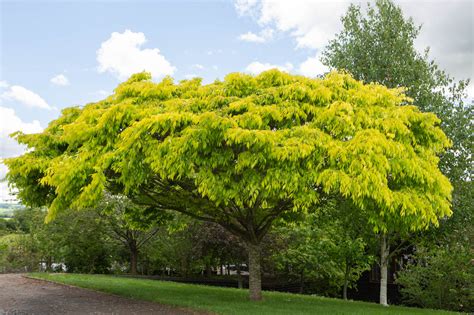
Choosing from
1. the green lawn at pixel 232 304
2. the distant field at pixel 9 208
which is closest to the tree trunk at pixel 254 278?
the green lawn at pixel 232 304

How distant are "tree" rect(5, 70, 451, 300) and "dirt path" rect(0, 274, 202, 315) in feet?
10.3

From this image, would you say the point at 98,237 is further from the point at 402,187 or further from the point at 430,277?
the point at 402,187

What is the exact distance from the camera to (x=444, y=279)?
17.6 meters

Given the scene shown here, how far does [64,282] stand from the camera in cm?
1886

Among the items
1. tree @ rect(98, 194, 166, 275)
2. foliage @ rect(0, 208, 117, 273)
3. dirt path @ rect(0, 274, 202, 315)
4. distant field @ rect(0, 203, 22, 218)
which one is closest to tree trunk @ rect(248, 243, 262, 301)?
dirt path @ rect(0, 274, 202, 315)

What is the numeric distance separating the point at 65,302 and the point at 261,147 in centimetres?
861

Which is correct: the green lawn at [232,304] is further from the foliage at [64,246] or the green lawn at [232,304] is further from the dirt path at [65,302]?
the foliage at [64,246]

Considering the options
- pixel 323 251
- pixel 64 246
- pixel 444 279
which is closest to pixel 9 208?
pixel 64 246

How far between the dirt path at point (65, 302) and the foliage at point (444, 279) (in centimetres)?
1028

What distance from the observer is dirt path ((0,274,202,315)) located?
1264 cm

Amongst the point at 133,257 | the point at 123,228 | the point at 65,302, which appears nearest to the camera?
the point at 65,302

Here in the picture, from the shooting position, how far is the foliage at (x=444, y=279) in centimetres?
1670

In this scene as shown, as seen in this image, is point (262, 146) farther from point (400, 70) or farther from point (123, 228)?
point (123, 228)

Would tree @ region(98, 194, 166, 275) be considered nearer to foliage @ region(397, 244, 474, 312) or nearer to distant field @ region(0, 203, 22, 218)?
distant field @ region(0, 203, 22, 218)
